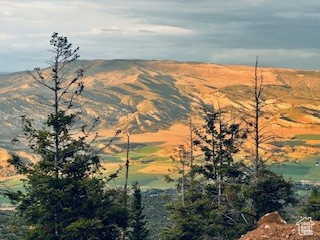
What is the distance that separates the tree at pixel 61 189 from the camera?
1256 inches

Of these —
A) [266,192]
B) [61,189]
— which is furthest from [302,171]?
[61,189]

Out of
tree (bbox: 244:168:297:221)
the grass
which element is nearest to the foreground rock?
tree (bbox: 244:168:297:221)

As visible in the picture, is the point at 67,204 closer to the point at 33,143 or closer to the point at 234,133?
the point at 33,143

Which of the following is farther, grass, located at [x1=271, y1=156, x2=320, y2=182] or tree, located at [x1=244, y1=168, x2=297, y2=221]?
grass, located at [x1=271, y1=156, x2=320, y2=182]

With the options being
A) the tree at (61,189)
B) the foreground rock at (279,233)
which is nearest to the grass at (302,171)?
the tree at (61,189)

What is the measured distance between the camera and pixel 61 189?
32.7 m

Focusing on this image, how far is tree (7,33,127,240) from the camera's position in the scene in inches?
1256

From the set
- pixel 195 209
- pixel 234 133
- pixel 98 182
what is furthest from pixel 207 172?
pixel 98 182

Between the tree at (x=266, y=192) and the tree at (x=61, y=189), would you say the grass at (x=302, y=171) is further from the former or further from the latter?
the tree at (x=61, y=189)

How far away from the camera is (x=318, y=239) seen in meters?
25.0

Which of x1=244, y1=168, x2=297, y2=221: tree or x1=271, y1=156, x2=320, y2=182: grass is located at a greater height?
x1=244, y1=168, x2=297, y2=221: tree

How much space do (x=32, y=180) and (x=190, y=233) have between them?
42.4 ft

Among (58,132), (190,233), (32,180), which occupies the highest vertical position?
(58,132)

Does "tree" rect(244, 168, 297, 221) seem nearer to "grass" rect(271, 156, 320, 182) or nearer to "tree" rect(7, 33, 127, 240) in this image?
"tree" rect(7, 33, 127, 240)
